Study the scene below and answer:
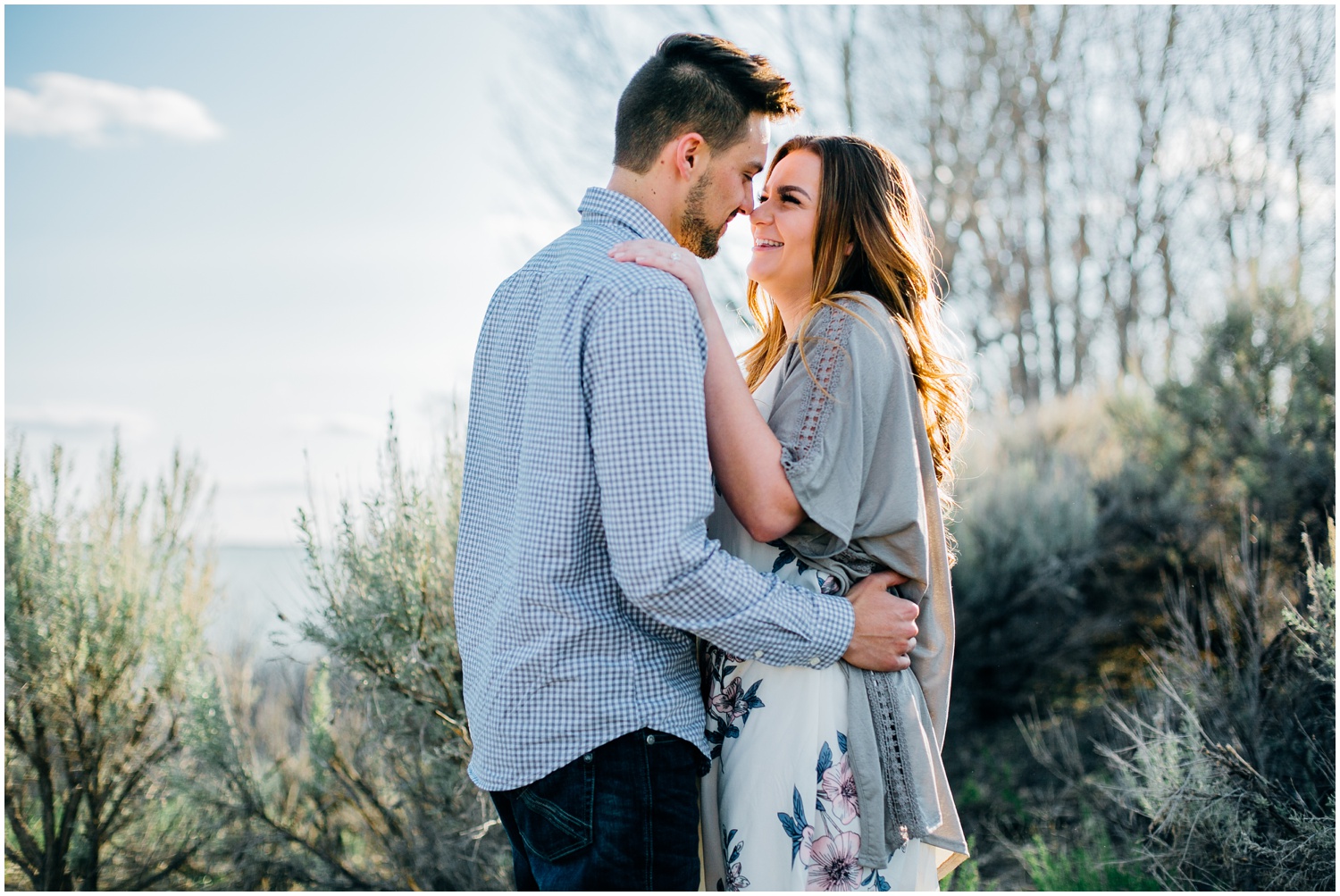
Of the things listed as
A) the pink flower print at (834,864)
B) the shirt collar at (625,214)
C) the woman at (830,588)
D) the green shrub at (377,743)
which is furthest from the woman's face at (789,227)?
the green shrub at (377,743)

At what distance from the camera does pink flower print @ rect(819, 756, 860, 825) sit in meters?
1.83

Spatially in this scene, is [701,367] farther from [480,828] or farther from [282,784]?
[282,784]

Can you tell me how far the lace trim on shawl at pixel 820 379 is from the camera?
1.83m

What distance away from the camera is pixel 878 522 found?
1.88 metres

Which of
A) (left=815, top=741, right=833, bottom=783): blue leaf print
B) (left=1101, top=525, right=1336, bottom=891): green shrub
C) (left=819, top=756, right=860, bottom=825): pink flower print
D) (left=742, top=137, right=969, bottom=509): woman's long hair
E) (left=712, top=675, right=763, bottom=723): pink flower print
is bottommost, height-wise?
(left=1101, top=525, right=1336, bottom=891): green shrub

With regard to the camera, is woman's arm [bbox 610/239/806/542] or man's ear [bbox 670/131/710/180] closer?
woman's arm [bbox 610/239/806/542]

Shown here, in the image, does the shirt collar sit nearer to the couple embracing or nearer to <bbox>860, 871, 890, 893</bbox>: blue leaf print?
the couple embracing

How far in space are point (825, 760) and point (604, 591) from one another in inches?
22.8

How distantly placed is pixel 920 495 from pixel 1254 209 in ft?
40.6

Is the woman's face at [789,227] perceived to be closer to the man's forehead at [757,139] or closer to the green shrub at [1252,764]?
the man's forehead at [757,139]

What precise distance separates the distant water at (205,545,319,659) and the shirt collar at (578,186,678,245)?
219cm

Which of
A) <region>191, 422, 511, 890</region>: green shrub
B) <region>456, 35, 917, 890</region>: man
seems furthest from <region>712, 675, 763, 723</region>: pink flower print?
<region>191, 422, 511, 890</region>: green shrub

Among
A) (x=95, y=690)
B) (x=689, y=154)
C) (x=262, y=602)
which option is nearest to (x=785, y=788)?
(x=689, y=154)

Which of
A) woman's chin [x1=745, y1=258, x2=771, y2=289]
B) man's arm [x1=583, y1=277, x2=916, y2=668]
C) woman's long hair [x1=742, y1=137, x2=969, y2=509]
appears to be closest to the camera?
man's arm [x1=583, y1=277, x2=916, y2=668]
